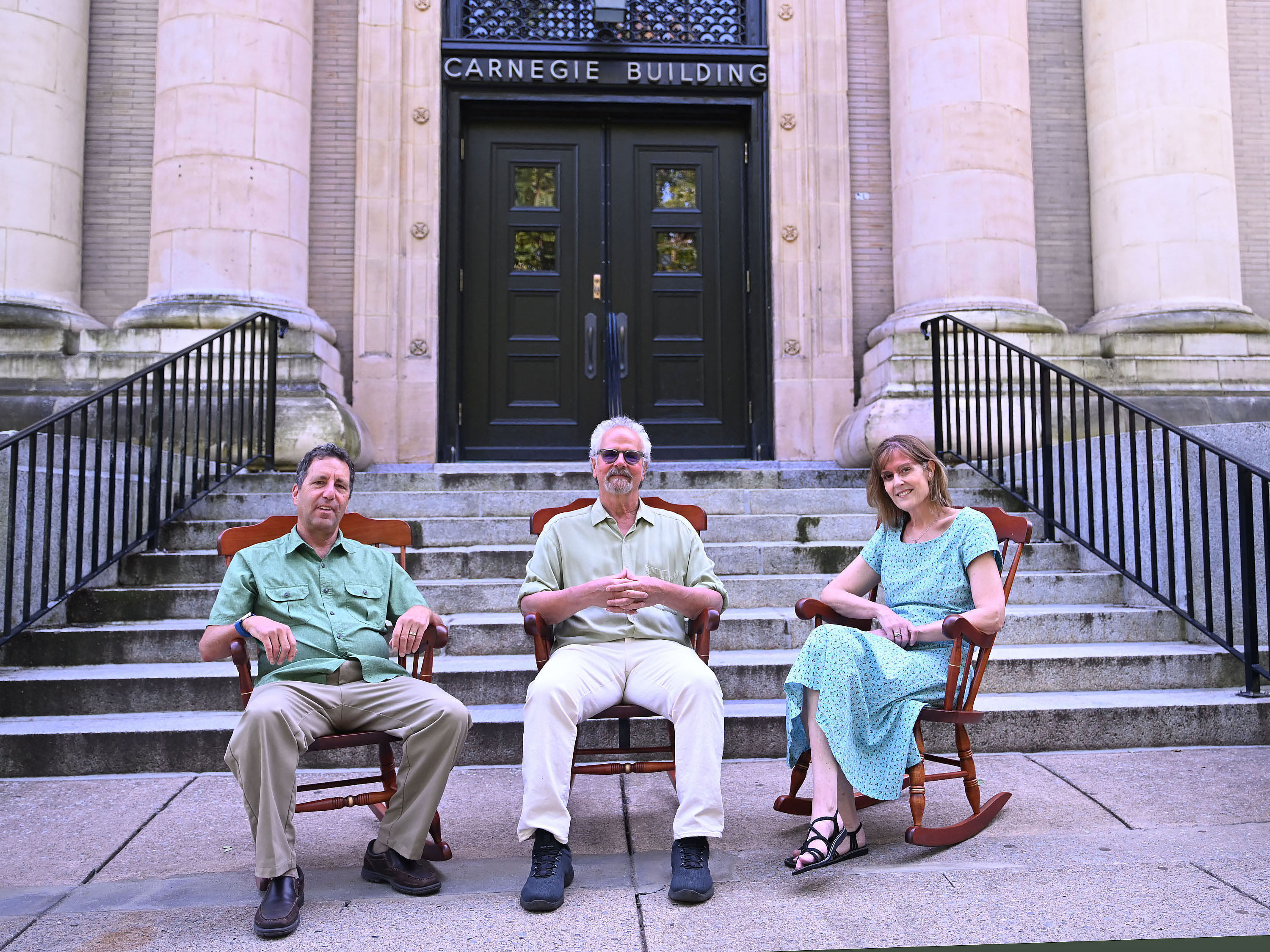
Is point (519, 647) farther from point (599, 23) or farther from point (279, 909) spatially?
point (599, 23)

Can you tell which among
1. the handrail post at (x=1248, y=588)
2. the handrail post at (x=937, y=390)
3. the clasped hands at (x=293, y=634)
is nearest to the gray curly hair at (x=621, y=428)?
the clasped hands at (x=293, y=634)

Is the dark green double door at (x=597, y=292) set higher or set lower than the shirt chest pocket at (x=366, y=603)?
higher

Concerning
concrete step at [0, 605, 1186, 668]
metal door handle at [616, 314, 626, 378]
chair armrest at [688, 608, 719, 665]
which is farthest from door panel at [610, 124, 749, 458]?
chair armrest at [688, 608, 719, 665]

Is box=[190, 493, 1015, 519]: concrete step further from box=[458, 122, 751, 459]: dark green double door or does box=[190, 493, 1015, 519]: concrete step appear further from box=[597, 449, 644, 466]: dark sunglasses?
box=[458, 122, 751, 459]: dark green double door

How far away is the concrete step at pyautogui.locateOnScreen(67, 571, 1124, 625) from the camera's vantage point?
17.0 ft

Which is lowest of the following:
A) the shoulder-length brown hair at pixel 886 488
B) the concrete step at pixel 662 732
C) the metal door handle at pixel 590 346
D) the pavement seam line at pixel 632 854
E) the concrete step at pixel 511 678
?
the pavement seam line at pixel 632 854

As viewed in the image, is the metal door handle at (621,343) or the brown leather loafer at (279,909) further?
the metal door handle at (621,343)

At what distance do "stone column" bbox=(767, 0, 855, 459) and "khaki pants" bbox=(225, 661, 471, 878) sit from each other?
6.55 metres

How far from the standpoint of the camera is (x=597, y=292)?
9.55 meters

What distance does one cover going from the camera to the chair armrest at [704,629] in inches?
139

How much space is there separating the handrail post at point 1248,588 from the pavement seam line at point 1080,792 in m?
1.24

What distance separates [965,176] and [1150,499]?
14.5ft

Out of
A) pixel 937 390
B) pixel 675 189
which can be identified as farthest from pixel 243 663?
pixel 675 189

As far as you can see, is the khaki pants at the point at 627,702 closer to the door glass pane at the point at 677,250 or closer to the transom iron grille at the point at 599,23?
the door glass pane at the point at 677,250
